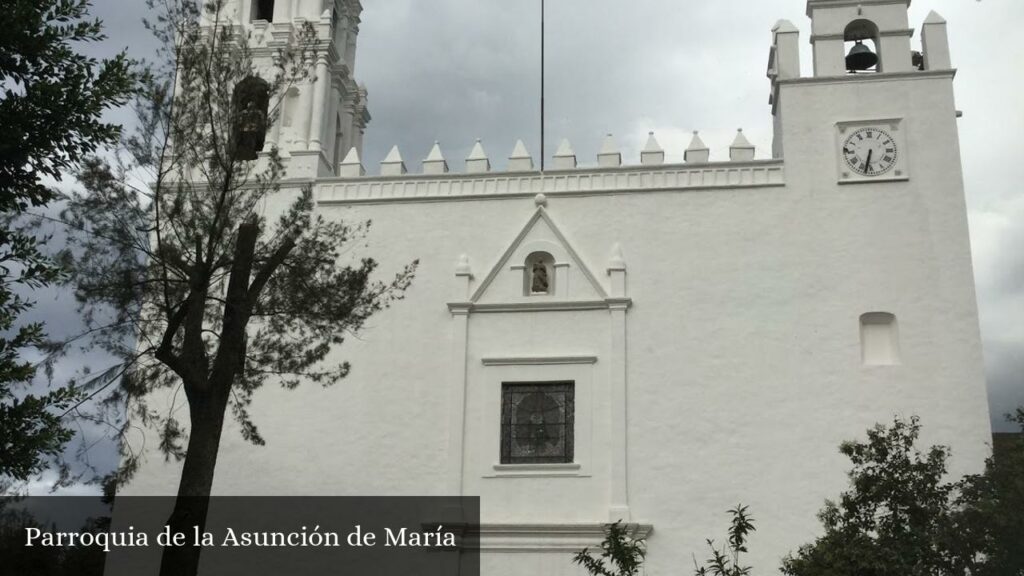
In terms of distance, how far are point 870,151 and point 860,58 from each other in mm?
2154

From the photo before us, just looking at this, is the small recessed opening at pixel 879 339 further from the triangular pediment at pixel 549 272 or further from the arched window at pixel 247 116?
the arched window at pixel 247 116

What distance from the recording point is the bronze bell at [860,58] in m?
20.5


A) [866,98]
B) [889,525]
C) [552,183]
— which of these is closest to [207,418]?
[889,525]

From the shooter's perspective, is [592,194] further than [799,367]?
Yes

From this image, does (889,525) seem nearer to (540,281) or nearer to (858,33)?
(540,281)

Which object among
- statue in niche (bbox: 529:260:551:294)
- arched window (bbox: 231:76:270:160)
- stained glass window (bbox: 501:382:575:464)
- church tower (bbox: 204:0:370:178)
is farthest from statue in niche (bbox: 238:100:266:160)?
stained glass window (bbox: 501:382:575:464)

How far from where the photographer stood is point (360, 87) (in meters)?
24.6

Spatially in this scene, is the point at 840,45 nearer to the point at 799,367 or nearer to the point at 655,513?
the point at 799,367

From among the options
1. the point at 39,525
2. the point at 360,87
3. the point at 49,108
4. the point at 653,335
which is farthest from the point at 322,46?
the point at 49,108

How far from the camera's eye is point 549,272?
19828 mm

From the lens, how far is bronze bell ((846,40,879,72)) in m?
20.5

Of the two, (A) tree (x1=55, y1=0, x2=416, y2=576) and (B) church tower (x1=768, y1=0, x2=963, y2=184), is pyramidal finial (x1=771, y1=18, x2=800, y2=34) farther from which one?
(A) tree (x1=55, y1=0, x2=416, y2=576)

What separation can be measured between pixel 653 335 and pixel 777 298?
2178 mm

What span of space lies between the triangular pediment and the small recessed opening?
14.3 feet
